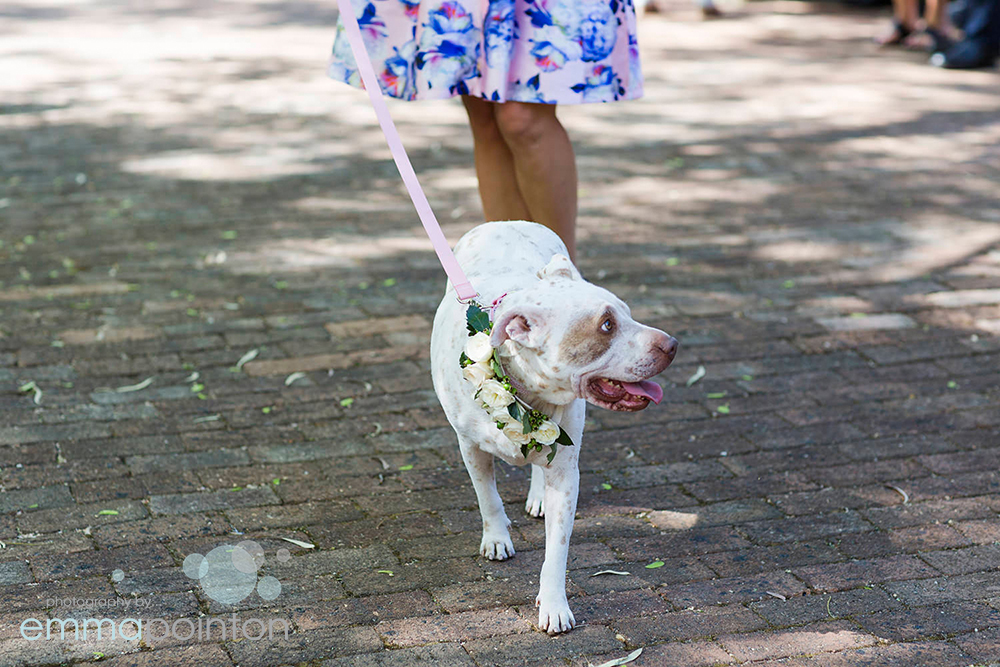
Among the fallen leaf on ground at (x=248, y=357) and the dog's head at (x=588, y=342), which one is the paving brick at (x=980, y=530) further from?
the fallen leaf on ground at (x=248, y=357)

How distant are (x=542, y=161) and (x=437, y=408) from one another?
1.05m

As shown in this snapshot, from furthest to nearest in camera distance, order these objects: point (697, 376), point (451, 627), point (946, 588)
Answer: point (697, 376) → point (946, 588) → point (451, 627)

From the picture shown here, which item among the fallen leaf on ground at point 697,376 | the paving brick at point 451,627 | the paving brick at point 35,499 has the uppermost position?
the paving brick at point 451,627

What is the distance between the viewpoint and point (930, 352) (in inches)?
192

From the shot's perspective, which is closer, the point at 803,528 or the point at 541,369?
the point at 541,369

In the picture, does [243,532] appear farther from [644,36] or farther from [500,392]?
[644,36]

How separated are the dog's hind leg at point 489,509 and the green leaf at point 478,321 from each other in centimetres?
49

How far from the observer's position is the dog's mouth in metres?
2.73

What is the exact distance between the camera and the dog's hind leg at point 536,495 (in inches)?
142

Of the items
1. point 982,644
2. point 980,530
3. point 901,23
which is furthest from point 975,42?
point 982,644

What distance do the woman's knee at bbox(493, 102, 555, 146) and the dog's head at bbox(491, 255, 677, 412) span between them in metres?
1.41

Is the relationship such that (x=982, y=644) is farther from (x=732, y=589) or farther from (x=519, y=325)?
(x=519, y=325)

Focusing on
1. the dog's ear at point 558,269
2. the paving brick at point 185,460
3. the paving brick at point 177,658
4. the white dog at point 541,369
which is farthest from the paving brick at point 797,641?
the paving brick at point 185,460

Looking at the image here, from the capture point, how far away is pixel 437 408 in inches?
174
